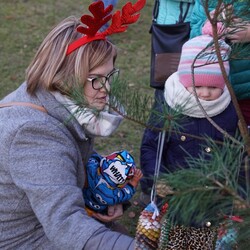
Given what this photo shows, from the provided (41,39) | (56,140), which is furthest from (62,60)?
(41,39)

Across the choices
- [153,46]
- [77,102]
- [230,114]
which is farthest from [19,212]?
[153,46]

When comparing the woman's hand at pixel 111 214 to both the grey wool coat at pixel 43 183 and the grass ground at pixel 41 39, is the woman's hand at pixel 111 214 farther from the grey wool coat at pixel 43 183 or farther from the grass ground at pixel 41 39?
the grass ground at pixel 41 39

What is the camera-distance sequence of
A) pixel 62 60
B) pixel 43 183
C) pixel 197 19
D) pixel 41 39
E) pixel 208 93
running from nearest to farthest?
1. pixel 43 183
2. pixel 62 60
3. pixel 208 93
4. pixel 197 19
5. pixel 41 39

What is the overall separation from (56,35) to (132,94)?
2.21ft

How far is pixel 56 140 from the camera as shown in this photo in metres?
1.80

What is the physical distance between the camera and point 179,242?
154 cm

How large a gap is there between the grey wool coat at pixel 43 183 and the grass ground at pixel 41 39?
1.70 metres

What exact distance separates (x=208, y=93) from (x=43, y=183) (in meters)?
0.75

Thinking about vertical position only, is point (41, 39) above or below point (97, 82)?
below

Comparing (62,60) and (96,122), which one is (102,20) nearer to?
(62,60)

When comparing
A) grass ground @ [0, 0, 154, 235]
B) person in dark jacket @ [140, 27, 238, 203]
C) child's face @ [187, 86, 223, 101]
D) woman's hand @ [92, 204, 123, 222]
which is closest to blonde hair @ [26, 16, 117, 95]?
person in dark jacket @ [140, 27, 238, 203]

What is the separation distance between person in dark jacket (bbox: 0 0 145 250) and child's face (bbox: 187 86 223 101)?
0.37 metres

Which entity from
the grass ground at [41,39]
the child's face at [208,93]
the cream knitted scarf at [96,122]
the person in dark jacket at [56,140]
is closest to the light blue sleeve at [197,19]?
the child's face at [208,93]

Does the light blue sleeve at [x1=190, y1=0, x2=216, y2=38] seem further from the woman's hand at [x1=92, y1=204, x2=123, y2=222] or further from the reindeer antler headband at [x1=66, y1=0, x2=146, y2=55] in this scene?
the woman's hand at [x1=92, y1=204, x2=123, y2=222]
